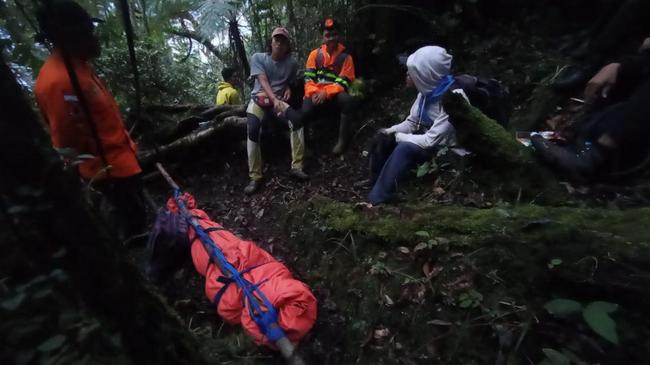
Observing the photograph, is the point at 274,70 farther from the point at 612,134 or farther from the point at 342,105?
the point at 612,134

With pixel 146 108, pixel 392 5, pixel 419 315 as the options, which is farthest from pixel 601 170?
pixel 146 108

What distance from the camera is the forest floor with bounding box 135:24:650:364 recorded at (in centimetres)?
189

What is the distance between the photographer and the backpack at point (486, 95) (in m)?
3.83

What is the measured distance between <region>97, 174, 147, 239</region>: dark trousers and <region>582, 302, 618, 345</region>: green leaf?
134 inches

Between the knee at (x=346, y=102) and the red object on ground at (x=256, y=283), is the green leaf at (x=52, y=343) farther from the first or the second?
the knee at (x=346, y=102)

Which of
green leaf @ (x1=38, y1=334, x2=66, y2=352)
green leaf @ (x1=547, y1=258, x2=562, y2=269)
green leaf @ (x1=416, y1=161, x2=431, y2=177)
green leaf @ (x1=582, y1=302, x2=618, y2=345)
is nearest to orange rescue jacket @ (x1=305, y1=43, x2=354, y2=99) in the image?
green leaf @ (x1=416, y1=161, x2=431, y2=177)

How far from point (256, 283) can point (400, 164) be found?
6.28 ft

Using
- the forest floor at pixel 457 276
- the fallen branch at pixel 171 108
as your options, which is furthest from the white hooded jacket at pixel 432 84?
the fallen branch at pixel 171 108

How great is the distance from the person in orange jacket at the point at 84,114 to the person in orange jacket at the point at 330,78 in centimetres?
284

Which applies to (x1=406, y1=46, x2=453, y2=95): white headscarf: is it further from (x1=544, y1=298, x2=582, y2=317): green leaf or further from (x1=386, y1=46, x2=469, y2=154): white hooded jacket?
(x1=544, y1=298, x2=582, y2=317): green leaf

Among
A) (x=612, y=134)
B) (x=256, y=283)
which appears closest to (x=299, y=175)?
(x=256, y=283)

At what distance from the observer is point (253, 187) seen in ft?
17.8

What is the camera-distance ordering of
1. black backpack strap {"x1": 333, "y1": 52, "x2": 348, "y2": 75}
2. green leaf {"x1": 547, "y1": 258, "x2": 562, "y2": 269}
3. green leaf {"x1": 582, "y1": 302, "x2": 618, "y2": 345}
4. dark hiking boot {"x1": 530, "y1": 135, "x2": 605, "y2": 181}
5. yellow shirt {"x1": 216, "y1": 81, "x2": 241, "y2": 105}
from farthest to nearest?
yellow shirt {"x1": 216, "y1": 81, "x2": 241, "y2": 105}, black backpack strap {"x1": 333, "y1": 52, "x2": 348, "y2": 75}, dark hiking boot {"x1": 530, "y1": 135, "x2": 605, "y2": 181}, green leaf {"x1": 547, "y1": 258, "x2": 562, "y2": 269}, green leaf {"x1": 582, "y1": 302, "x2": 618, "y2": 345}

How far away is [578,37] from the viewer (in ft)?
16.2
